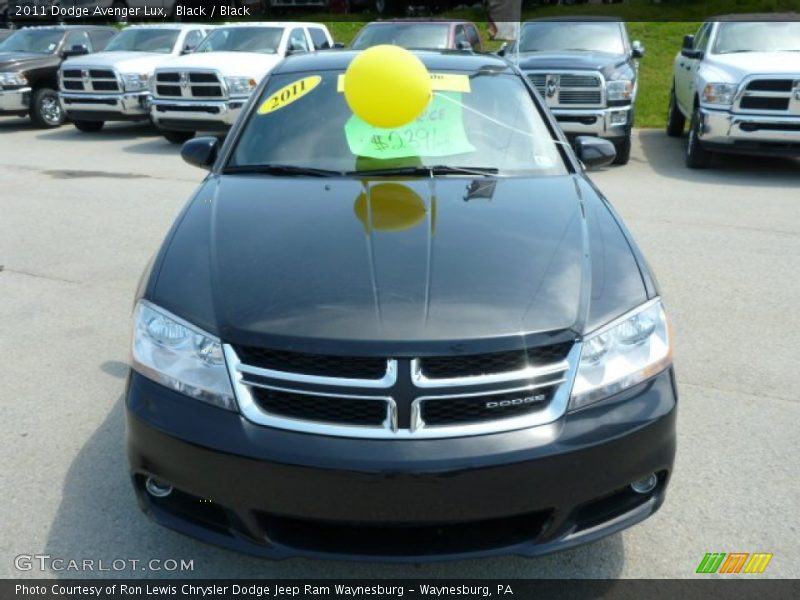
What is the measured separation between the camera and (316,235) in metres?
3.07

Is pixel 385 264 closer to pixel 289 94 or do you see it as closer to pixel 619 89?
pixel 289 94

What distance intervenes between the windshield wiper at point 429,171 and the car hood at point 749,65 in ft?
25.3

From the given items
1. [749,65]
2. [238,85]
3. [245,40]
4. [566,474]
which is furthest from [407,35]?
[566,474]

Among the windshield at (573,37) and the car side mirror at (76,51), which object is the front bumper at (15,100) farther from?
the windshield at (573,37)

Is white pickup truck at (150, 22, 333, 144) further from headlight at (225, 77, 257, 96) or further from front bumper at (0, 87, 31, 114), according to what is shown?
front bumper at (0, 87, 31, 114)

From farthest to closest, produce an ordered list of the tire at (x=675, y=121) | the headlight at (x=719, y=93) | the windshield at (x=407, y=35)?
the tire at (x=675, y=121) < the windshield at (x=407, y=35) < the headlight at (x=719, y=93)

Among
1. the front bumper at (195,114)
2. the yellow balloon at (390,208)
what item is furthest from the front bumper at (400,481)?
the front bumper at (195,114)

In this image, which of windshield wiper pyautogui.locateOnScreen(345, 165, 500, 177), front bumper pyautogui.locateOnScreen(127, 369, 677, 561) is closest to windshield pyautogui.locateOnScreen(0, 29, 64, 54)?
windshield wiper pyautogui.locateOnScreen(345, 165, 500, 177)

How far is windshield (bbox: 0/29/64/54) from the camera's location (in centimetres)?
1641

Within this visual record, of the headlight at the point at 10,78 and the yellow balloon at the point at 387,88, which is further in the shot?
the headlight at the point at 10,78

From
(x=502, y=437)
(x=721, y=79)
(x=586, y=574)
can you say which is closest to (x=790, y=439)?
(x=586, y=574)

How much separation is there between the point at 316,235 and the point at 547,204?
981 mm

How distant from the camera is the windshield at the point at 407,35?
13375 mm

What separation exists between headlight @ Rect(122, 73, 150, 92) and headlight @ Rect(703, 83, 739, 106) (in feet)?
30.4
